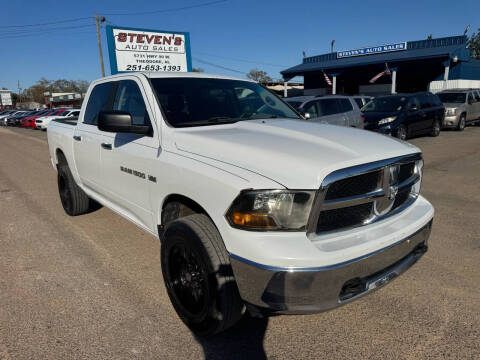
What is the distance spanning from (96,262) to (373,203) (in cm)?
277

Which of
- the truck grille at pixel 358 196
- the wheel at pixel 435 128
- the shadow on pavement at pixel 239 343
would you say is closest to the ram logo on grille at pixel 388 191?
the truck grille at pixel 358 196

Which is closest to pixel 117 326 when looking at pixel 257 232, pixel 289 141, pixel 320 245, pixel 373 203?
pixel 257 232

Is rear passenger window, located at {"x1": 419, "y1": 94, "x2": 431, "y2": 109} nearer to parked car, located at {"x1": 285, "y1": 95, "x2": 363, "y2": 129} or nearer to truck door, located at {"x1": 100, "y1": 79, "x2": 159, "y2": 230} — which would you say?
parked car, located at {"x1": 285, "y1": 95, "x2": 363, "y2": 129}

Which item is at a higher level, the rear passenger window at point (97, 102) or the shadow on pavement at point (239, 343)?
the rear passenger window at point (97, 102)

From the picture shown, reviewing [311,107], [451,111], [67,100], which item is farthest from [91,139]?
[67,100]

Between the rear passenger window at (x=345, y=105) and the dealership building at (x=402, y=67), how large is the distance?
49.8 ft

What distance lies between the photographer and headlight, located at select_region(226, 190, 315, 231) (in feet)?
6.50

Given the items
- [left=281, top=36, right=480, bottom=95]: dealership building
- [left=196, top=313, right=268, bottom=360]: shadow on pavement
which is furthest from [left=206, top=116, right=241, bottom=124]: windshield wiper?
[left=281, top=36, right=480, bottom=95]: dealership building

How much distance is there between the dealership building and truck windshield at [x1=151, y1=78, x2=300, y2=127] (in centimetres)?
2271

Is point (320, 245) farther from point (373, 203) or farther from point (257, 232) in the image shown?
point (373, 203)

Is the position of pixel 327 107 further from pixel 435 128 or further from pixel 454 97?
pixel 454 97

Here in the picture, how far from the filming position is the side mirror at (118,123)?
278 cm

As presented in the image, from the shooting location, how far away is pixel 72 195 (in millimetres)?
4844

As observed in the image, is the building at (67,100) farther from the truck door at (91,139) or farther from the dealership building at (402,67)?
the truck door at (91,139)
